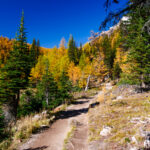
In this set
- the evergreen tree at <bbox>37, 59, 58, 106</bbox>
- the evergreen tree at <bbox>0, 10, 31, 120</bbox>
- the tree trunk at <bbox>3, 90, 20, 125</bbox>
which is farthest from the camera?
the evergreen tree at <bbox>37, 59, 58, 106</bbox>

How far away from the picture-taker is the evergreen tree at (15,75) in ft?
36.7

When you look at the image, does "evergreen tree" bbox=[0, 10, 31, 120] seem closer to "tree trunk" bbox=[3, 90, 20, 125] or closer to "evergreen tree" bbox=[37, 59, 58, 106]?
"tree trunk" bbox=[3, 90, 20, 125]

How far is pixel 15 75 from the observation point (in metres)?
11.7

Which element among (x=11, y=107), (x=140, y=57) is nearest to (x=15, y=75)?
(x=11, y=107)

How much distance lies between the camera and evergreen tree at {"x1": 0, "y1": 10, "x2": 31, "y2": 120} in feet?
36.7

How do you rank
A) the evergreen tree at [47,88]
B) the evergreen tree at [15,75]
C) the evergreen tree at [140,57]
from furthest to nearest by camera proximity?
the evergreen tree at [47,88] → the evergreen tree at [140,57] → the evergreen tree at [15,75]

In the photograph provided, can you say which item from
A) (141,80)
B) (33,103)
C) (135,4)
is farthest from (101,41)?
(33,103)

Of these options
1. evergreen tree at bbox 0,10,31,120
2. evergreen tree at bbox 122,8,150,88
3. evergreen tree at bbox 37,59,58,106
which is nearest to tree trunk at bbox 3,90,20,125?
A: evergreen tree at bbox 0,10,31,120

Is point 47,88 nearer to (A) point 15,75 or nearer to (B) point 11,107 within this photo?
(B) point 11,107

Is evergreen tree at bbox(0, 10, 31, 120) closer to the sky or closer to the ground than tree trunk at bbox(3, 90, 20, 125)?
closer to the sky

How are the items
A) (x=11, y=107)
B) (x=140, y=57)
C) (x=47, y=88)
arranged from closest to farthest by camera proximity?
(x=11, y=107) < (x=140, y=57) < (x=47, y=88)

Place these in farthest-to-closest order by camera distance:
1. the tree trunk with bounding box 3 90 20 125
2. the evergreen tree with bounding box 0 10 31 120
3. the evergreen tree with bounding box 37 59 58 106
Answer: the evergreen tree with bounding box 37 59 58 106 < the tree trunk with bounding box 3 90 20 125 < the evergreen tree with bounding box 0 10 31 120

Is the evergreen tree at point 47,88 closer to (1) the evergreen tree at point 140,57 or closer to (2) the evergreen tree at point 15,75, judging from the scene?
(2) the evergreen tree at point 15,75

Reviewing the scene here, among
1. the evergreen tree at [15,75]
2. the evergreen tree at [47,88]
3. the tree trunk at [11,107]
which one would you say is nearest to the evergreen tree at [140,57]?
the evergreen tree at [47,88]
